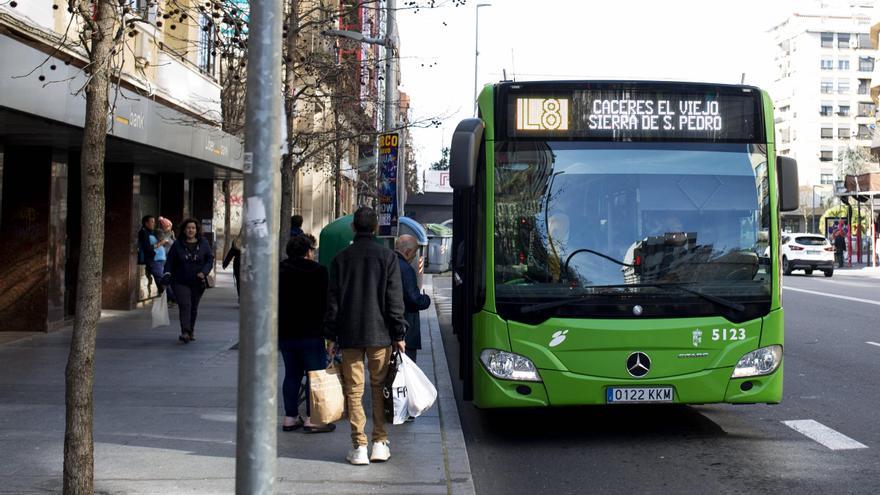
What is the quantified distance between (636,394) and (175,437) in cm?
344

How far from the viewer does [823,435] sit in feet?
27.7

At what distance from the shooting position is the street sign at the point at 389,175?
1509 centimetres

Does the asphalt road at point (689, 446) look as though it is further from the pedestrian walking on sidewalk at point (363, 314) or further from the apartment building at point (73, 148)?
the apartment building at point (73, 148)

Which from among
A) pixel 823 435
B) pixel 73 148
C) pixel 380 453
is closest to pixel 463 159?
pixel 380 453

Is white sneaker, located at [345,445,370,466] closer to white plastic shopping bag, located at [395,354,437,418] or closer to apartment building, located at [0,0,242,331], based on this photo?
white plastic shopping bag, located at [395,354,437,418]

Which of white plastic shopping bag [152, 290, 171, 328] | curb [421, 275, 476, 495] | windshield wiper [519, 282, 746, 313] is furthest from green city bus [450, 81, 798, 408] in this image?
white plastic shopping bag [152, 290, 171, 328]

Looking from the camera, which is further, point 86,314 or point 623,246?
point 623,246

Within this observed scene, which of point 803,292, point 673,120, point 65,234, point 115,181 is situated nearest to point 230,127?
point 115,181

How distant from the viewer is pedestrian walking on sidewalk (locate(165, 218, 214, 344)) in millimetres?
14070

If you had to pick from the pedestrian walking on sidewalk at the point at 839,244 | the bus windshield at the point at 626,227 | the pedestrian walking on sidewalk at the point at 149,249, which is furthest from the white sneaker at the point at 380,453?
the pedestrian walking on sidewalk at the point at 839,244

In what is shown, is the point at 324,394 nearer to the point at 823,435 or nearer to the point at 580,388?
the point at 580,388

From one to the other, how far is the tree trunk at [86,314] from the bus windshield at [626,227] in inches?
125

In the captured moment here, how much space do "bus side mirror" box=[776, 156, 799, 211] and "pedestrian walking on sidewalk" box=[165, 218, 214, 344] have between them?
8223 mm

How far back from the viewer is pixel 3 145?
573 inches
